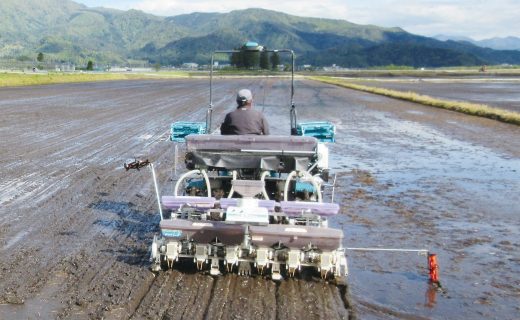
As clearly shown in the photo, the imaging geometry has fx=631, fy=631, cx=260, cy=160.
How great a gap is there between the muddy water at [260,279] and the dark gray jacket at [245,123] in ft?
5.87

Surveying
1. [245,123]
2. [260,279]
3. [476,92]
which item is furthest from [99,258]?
[476,92]

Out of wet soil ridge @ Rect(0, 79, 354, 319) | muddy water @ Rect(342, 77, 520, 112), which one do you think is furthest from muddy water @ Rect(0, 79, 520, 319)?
muddy water @ Rect(342, 77, 520, 112)

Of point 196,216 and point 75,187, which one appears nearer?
point 196,216

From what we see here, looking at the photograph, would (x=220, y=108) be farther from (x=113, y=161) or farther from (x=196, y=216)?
(x=196, y=216)

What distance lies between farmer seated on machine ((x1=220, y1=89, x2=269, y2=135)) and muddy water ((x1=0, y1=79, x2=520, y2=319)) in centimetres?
180

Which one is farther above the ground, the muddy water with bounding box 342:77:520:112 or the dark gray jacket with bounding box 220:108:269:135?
the dark gray jacket with bounding box 220:108:269:135

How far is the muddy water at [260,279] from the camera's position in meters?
6.03

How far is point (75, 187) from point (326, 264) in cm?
638

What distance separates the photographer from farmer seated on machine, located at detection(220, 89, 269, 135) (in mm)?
8273

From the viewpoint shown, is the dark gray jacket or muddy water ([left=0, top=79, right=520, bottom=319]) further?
the dark gray jacket

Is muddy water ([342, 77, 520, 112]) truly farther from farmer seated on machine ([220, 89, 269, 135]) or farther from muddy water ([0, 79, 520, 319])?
farmer seated on machine ([220, 89, 269, 135])

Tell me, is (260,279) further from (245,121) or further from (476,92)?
(476,92)

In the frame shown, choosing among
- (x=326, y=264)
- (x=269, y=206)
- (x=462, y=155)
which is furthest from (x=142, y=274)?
(x=462, y=155)

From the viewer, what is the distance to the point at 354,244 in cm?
828
